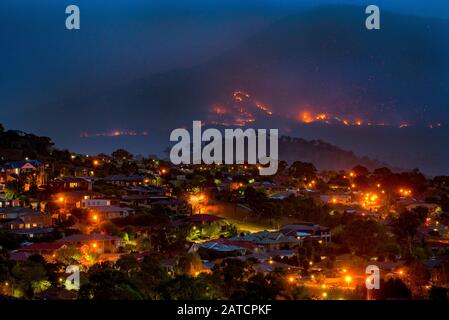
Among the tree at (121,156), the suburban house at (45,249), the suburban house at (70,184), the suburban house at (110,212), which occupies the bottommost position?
the suburban house at (45,249)

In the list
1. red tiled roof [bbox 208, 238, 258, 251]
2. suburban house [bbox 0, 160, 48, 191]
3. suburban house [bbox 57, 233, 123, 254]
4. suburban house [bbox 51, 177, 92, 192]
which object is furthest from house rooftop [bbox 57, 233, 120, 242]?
suburban house [bbox 0, 160, 48, 191]

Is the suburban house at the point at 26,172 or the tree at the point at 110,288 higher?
the suburban house at the point at 26,172

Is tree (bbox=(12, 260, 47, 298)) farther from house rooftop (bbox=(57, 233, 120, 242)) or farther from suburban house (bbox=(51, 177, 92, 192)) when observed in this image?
suburban house (bbox=(51, 177, 92, 192))

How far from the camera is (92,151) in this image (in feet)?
121

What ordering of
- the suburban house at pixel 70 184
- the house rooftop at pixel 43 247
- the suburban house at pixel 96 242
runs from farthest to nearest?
the suburban house at pixel 70 184, the suburban house at pixel 96 242, the house rooftop at pixel 43 247

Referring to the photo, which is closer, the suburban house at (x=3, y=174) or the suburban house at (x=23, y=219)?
the suburban house at (x=23, y=219)

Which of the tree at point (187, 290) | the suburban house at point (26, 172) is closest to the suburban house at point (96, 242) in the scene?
Result: the tree at point (187, 290)

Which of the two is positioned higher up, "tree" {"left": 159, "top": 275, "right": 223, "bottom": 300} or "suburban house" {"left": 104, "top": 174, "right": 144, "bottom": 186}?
"suburban house" {"left": 104, "top": 174, "right": 144, "bottom": 186}

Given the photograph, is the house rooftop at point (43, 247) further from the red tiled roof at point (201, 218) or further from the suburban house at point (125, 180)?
the suburban house at point (125, 180)

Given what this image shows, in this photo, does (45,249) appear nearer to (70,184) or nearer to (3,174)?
(70,184)
